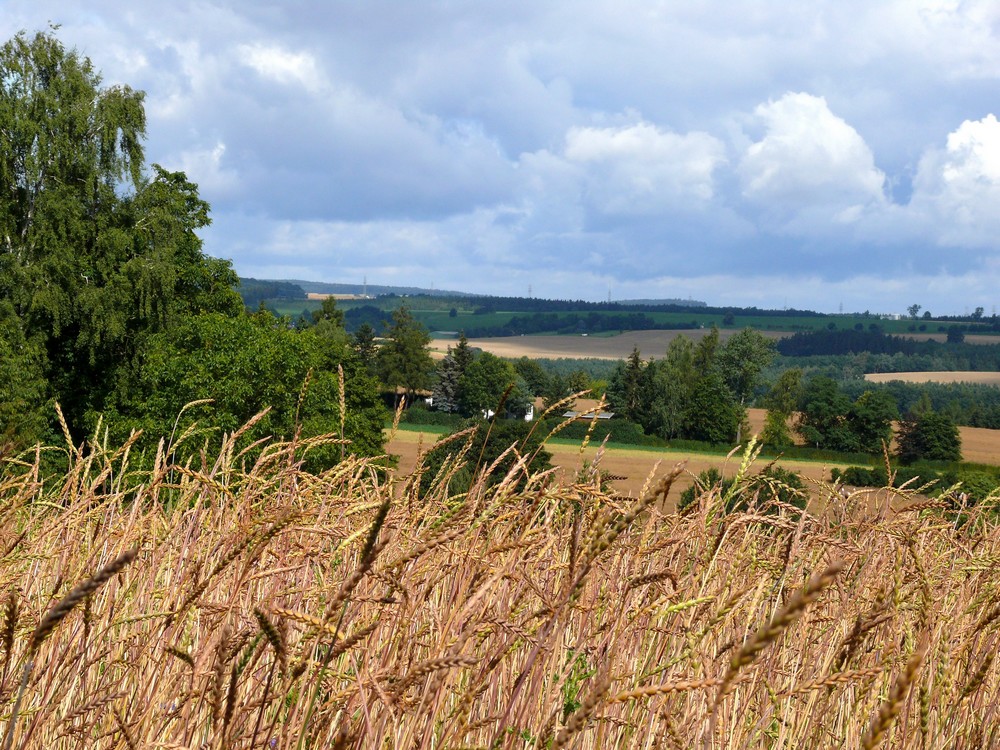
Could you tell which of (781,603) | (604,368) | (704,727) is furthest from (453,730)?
(604,368)

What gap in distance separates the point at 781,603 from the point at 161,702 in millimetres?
1847

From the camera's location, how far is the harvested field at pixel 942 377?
6481 inches

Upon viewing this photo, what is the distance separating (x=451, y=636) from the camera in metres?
2.05

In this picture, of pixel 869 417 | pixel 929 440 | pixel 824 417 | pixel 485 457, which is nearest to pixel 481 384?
pixel 824 417

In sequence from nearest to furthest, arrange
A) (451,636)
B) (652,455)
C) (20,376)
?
1. (451,636)
2. (20,376)
3. (652,455)

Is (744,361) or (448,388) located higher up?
(744,361)

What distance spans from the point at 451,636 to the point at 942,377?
186 meters

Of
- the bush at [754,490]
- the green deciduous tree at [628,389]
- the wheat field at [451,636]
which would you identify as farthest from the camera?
the green deciduous tree at [628,389]

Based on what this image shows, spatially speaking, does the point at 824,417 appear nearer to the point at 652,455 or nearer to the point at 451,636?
the point at 652,455

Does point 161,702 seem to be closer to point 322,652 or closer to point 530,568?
point 322,652

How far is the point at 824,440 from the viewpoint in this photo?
4220 inches

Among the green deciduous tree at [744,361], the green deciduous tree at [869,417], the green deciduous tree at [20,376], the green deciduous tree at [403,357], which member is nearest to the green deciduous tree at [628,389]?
the green deciduous tree at [744,361]

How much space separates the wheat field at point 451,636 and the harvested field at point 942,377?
573 feet

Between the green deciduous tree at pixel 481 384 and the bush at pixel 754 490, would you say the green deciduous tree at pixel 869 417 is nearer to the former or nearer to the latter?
the green deciduous tree at pixel 481 384
